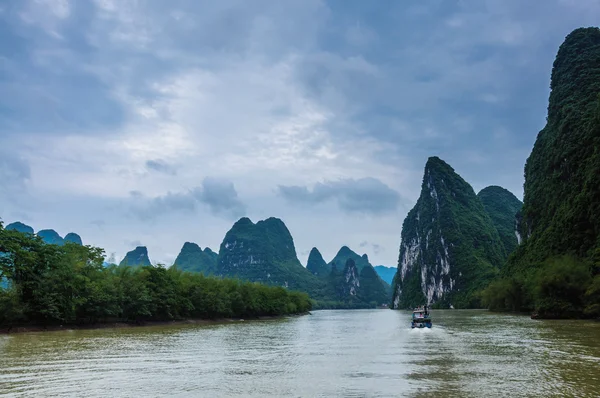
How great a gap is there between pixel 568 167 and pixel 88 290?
73241 millimetres

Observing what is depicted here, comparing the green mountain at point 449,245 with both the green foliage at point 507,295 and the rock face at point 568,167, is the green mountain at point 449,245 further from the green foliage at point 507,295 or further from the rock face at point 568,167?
the green foliage at point 507,295

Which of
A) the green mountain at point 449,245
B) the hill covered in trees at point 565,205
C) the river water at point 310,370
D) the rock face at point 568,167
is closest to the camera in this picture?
the river water at point 310,370

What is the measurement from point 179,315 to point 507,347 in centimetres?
4680

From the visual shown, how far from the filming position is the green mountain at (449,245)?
499 feet

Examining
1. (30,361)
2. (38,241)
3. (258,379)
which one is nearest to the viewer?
(258,379)

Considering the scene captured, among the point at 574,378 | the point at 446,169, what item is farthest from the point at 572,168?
the point at 446,169

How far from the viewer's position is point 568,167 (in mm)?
79312

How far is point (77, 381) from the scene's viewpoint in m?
16.6

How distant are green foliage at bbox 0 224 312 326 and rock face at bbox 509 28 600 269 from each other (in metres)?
48.7

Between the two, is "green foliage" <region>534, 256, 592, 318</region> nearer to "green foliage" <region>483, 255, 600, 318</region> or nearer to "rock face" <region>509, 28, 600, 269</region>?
"green foliage" <region>483, 255, 600, 318</region>

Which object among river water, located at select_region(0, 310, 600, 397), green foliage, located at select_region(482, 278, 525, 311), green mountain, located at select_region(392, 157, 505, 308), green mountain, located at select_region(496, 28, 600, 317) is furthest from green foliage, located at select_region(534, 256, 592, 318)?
green mountain, located at select_region(392, 157, 505, 308)

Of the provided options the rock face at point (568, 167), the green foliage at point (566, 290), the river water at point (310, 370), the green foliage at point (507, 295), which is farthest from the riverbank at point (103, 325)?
the rock face at point (568, 167)

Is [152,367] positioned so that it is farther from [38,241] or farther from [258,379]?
[38,241]

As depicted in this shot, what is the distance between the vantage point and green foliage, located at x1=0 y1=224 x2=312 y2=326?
4366cm
